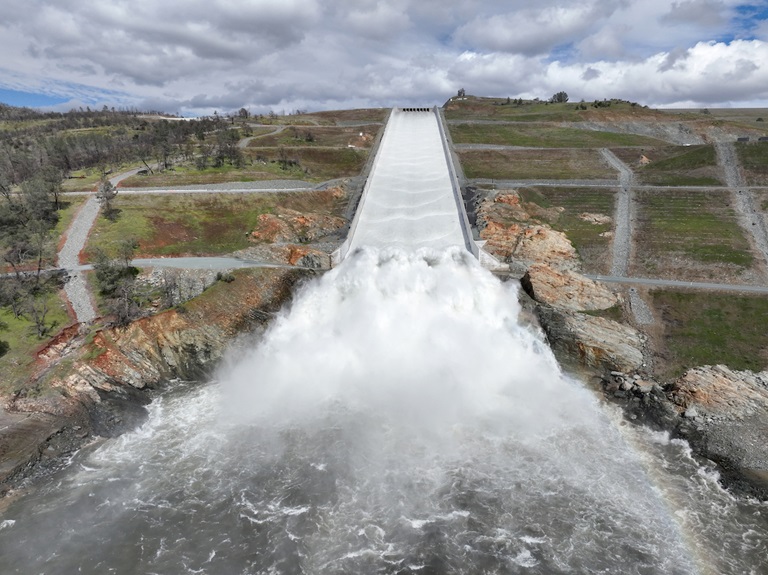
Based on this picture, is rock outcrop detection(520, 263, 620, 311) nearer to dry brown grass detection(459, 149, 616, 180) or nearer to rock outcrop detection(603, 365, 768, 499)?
rock outcrop detection(603, 365, 768, 499)

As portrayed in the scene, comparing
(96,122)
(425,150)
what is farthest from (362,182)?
(96,122)

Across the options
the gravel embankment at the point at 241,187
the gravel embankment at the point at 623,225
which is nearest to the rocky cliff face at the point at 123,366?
the gravel embankment at the point at 241,187

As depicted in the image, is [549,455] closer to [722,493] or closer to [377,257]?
[722,493]

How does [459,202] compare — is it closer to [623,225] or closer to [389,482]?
[623,225]

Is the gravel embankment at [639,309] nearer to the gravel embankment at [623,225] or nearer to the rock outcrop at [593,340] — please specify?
the rock outcrop at [593,340]

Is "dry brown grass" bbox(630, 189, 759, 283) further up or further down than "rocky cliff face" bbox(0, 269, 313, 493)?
further up

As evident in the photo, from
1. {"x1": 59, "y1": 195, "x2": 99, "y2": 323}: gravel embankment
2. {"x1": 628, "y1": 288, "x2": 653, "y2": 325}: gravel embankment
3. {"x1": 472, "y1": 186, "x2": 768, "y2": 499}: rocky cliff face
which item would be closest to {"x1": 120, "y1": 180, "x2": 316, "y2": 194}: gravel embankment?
{"x1": 59, "y1": 195, "x2": 99, "y2": 323}: gravel embankment

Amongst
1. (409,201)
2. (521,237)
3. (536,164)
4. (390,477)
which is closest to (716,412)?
(390,477)

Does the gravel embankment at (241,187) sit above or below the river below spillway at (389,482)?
above
